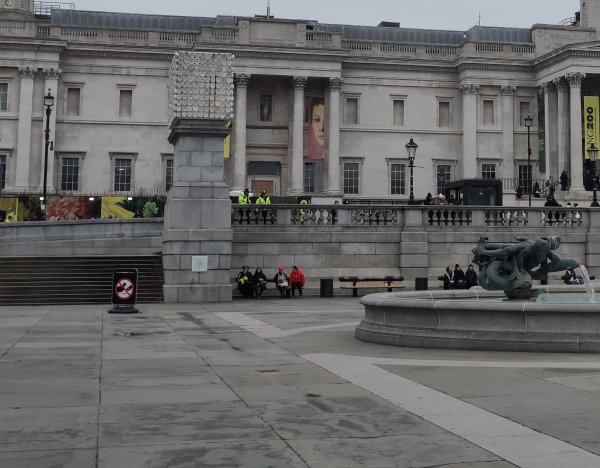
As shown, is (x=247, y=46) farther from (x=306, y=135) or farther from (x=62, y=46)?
(x=62, y=46)

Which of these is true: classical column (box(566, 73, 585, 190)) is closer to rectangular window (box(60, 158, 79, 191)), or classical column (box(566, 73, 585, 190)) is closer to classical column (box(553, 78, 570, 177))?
classical column (box(553, 78, 570, 177))

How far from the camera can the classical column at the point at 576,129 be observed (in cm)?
6347

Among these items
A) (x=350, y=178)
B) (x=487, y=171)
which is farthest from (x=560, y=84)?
(x=350, y=178)

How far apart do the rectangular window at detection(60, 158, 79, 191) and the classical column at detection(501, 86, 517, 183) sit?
35.5 metres

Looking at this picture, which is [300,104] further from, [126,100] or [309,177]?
[126,100]

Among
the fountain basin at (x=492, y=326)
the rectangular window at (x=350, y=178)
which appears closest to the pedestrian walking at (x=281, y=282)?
the fountain basin at (x=492, y=326)

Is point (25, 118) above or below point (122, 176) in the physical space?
above

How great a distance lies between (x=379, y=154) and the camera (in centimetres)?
6700

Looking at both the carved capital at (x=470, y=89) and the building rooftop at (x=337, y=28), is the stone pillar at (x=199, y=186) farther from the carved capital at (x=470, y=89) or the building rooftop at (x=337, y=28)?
the carved capital at (x=470, y=89)

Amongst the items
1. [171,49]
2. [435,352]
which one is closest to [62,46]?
[171,49]

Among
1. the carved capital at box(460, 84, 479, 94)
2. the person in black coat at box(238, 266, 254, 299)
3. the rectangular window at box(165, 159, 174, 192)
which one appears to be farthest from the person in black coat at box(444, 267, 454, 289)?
the carved capital at box(460, 84, 479, 94)

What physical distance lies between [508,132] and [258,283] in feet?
143

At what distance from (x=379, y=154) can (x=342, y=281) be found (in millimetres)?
36725

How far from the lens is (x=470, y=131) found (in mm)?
66938
